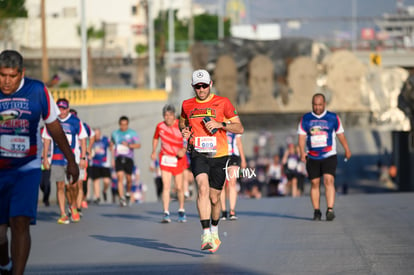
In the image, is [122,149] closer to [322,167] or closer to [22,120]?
[322,167]

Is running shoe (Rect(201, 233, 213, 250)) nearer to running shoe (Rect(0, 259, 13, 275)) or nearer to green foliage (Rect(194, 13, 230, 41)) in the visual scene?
running shoe (Rect(0, 259, 13, 275))

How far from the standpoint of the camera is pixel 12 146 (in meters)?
8.86

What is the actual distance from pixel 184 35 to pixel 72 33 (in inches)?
1731

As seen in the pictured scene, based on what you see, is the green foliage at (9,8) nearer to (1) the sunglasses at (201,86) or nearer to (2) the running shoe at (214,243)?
(1) the sunglasses at (201,86)

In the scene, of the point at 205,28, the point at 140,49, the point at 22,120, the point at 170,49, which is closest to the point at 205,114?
the point at 22,120

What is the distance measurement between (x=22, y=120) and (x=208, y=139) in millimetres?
3641

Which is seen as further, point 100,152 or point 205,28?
point 205,28

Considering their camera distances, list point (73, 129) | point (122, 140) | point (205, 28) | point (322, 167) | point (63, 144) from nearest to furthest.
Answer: point (63, 144) → point (322, 167) → point (73, 129) → point (122, 140) → point (205, 28)

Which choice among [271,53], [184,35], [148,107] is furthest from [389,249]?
[184,35]

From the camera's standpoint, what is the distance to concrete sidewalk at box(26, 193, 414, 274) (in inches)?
438

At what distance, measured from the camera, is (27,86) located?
889 centimetres

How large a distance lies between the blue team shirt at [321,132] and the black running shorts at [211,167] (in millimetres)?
4142

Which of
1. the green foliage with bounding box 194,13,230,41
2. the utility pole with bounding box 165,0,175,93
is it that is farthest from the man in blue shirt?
the green foliage with bounding box 194,13,230,41

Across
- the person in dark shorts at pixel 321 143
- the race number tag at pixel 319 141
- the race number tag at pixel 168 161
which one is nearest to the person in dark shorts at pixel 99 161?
the race number tag at pixel 168 161
